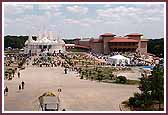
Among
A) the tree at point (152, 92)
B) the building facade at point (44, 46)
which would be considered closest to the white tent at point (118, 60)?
the building facade at point (44, 46)

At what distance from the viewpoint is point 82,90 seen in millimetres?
12773

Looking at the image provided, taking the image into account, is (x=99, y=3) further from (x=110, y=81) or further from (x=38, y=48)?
(x=38, y=48)

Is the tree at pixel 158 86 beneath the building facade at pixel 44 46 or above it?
beneath

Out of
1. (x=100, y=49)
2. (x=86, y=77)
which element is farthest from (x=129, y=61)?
(x=100, y=49)

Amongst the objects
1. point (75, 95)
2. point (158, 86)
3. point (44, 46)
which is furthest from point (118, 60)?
point (44, 46)

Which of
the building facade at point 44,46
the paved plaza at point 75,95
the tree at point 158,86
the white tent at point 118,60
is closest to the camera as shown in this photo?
the tree at point 158,86

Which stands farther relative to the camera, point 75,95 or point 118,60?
point 118,60

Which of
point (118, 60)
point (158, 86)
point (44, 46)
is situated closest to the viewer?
point (158, 86)

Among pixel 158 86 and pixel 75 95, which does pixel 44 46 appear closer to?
pixel 75 95

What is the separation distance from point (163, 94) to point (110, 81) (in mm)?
5943

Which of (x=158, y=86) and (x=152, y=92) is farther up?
(x=158, y=86)

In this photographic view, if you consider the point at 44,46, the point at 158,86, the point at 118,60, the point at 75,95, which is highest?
the point at 44,46

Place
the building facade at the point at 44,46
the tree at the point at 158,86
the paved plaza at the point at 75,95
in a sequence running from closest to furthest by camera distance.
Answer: the tree at the point at 158,86 < the paved plaza at the point at 75,95 < the building facade at the point at 44,46

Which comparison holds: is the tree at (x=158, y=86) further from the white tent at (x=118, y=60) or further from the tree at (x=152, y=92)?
the white tent at (x=118, y=60)
